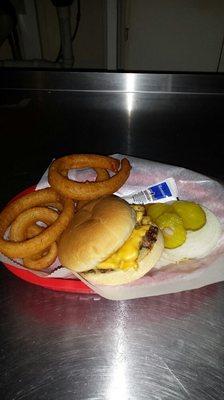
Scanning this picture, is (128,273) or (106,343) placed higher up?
(128,273)

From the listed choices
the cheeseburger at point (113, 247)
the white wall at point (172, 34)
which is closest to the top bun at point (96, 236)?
the cheeseburger at point (113, 247)

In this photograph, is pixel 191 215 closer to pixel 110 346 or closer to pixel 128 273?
pixel 128 273

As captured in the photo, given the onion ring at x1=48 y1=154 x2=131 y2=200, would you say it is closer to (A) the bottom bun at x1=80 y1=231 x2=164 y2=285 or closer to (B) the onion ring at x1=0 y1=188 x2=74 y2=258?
(B) the onion ring at x1=0 y1=188 x2=74 y2=258

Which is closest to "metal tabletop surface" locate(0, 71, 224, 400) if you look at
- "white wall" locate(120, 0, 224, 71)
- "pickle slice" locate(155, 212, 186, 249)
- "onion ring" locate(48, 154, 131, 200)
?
"pickle slice" locate(155, 212, 186, 249)

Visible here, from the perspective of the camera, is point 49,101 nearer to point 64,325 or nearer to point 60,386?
point 64,325

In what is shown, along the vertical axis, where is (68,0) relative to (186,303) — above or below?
above

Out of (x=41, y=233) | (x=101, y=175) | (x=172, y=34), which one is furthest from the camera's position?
(x=172, y=34)

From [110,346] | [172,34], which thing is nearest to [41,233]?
[110,346]

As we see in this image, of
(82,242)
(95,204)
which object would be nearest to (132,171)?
(95,204)
